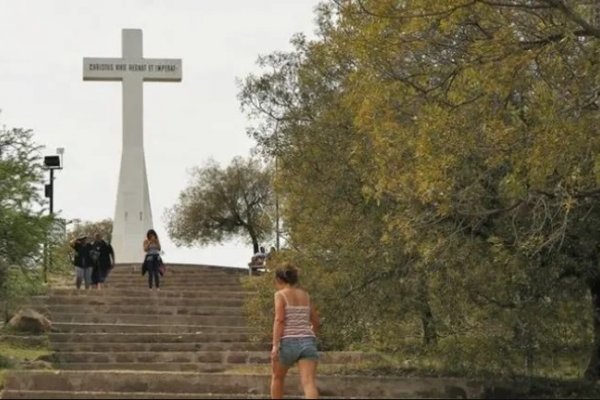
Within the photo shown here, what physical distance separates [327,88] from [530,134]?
716 cm

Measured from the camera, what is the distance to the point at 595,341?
41.7 feet

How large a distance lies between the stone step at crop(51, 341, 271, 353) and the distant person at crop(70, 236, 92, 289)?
6385 millimetres

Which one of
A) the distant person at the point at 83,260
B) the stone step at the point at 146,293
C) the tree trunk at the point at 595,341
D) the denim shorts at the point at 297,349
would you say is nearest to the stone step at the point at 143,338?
the stone step at the point at 146,293

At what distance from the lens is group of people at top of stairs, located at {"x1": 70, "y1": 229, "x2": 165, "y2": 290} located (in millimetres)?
23625

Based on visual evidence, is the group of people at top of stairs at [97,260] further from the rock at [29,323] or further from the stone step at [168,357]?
the stone step at [168,357]

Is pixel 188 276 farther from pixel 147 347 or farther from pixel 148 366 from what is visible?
pixel 148 366

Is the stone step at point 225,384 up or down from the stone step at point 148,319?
down

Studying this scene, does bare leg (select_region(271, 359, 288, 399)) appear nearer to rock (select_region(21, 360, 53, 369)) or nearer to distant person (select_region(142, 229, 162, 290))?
rock (select_region(21, 360, 53, 369))

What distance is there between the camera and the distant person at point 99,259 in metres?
24.0

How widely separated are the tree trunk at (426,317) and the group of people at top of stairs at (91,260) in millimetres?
11388

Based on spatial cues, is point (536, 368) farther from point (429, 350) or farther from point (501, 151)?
point (501, 151)

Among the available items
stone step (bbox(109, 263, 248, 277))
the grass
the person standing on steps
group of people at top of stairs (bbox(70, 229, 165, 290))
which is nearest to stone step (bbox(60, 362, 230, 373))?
the grass

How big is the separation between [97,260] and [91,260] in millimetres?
162

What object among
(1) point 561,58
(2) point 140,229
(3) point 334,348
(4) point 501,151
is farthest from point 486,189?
(2) point 140,229
